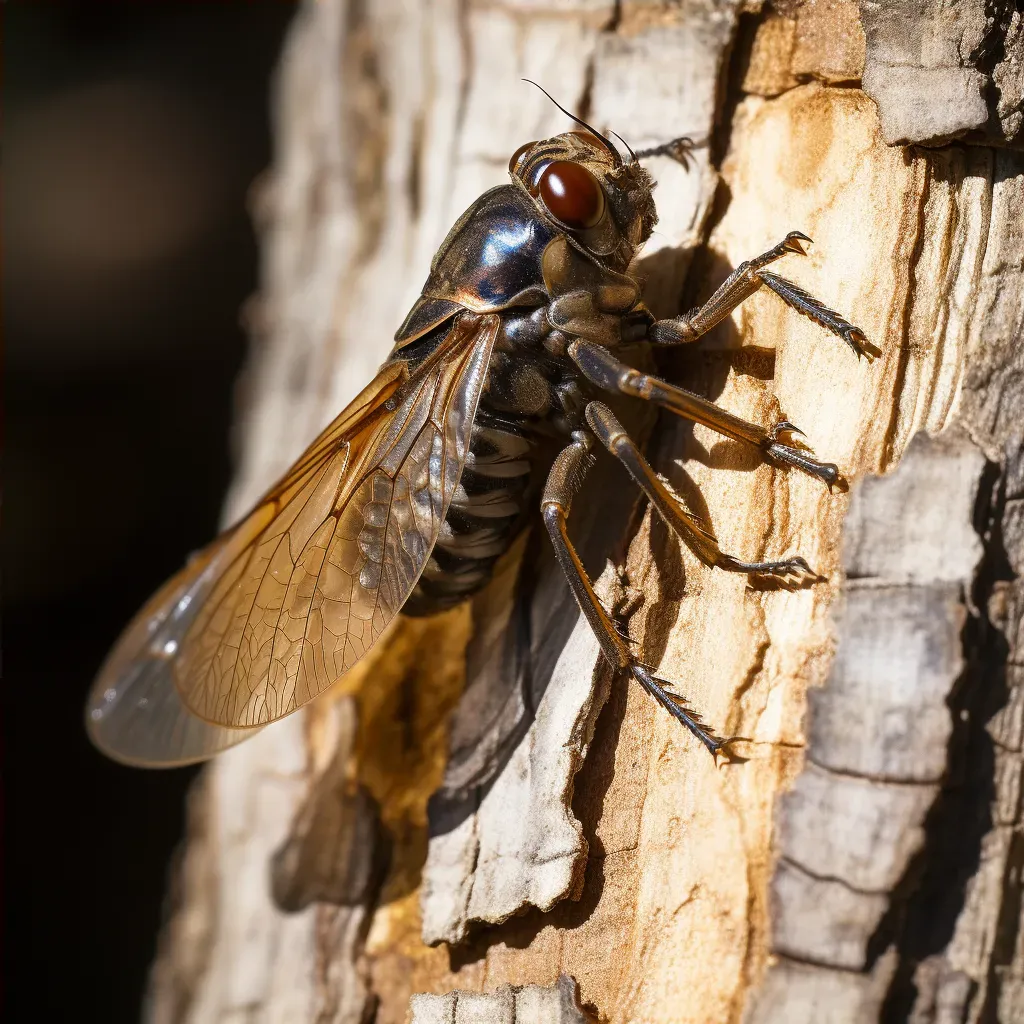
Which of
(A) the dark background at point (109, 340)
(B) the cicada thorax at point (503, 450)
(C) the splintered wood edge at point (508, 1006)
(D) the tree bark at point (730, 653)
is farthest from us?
(A) the dark background at point (109, 340)

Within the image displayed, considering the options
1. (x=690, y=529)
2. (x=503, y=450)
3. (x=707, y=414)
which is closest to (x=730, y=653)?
(x=690, y=529)

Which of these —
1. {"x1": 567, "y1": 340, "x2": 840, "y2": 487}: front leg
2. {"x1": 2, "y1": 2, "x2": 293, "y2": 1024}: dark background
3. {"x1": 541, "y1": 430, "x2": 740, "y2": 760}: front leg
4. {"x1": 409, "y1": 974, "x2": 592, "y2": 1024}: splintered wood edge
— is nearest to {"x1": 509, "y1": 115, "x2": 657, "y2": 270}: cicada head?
{"x1": 567, "y1": 340, "x2": 840, "y2": 487}: front leg

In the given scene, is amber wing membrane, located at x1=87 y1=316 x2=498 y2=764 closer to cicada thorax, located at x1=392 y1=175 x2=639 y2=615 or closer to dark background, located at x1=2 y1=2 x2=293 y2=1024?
cicada thorax, located at x1=392 y1=175 x2=639 y2=615

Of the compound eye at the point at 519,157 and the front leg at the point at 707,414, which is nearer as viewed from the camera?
the front leg at the point at 707,414

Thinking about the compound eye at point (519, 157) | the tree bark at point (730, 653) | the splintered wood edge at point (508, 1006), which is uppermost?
the compound eye at point (519, 157)

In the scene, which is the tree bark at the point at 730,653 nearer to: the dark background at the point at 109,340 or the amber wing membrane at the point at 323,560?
the amber wing membrane at the point at 323,560

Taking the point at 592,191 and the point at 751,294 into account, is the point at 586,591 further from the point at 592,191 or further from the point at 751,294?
the point at 592,191

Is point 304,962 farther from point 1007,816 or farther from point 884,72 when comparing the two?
point 884,72

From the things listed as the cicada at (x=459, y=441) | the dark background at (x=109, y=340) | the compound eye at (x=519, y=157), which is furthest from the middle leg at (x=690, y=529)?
the dark background at (x=109, y=340)
